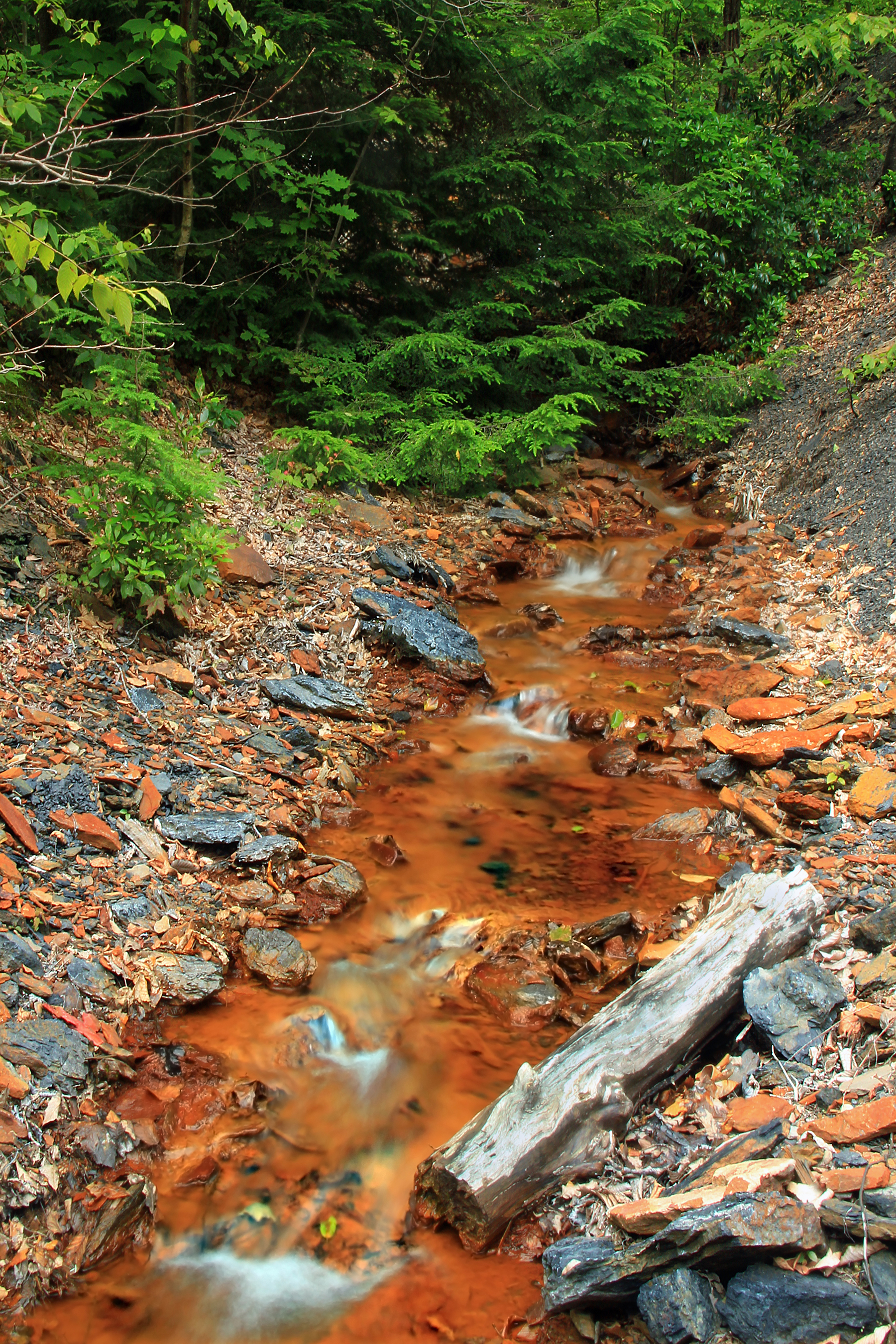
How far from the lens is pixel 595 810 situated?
18.9 feet

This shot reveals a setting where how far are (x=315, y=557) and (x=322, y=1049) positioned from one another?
472cm

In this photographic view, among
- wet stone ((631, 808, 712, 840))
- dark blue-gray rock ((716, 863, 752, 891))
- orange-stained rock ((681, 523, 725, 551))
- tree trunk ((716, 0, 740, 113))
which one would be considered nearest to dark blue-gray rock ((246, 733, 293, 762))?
wet stone ((631, 808, 712, 840))

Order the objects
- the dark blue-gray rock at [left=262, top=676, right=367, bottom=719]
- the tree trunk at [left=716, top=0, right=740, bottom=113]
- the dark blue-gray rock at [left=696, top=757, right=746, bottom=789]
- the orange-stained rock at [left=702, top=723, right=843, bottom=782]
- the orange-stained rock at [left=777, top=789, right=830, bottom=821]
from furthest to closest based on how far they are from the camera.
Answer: the tree trunk at [left=716, top=0, right=740, bottom=113] < the dark blue-gray rock at [left=262, top=676, right=367, bottom=719] < the dark blue-gray rock at [left=696, top=757, right=746, bottom=789] < the orange-stained rock at [left=702, top=723, right=843, bottom=782] < the orange-stained rock at [left=777, top=789, right=830, bottom=821]

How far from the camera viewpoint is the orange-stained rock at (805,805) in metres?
4.94

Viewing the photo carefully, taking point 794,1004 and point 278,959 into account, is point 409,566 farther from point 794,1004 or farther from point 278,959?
point 794,1004

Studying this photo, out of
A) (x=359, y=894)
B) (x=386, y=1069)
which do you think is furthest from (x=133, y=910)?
(x=386, y=1069)

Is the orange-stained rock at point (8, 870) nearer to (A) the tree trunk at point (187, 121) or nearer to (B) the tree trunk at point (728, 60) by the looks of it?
(A) the tree trunk at point (187, 121)

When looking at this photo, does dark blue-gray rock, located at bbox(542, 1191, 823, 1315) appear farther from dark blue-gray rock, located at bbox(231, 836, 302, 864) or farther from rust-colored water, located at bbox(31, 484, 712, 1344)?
dark blue-gray rock, located at bbox(231, 836, 302, 864)

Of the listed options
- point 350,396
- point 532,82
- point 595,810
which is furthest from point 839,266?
point 595,810

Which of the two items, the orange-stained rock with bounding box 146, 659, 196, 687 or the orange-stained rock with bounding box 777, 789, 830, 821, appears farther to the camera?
the orange-stained rock with bounding box 146, 659, 196, 687

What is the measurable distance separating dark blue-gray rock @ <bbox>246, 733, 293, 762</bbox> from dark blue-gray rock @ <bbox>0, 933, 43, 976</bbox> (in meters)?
2.14

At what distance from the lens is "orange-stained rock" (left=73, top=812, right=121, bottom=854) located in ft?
14.0

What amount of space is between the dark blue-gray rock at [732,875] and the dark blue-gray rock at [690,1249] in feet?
7.56

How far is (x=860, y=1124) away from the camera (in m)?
2.65
